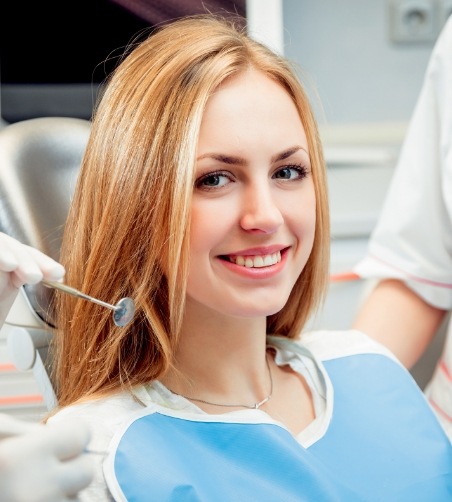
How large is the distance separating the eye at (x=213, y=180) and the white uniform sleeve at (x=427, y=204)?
1.97 ft

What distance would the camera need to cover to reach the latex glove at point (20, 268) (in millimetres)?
792

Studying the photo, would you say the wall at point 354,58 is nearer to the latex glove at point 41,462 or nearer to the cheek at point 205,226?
the cheek at point 205,226

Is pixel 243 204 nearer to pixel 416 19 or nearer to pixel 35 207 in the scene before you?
pixel 35 207

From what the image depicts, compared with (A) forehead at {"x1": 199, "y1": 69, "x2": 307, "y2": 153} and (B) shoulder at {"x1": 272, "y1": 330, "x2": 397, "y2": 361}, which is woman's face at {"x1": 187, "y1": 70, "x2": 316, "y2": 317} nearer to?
(A) forehead at {"x1": 199, "y1": 69, "x2": 307, "y2": 153}

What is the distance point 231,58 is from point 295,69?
0.54ft

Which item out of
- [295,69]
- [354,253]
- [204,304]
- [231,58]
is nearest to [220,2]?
[354,253]

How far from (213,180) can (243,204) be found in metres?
0.04

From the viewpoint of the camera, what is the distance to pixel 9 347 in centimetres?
117

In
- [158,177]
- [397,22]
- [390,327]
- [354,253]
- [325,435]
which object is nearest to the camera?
[158,177]

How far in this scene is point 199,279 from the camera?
0.97m

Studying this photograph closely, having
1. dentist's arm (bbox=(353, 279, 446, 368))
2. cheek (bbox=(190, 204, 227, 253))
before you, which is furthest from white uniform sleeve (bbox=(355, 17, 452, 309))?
cheek (bbox=(190, 204, 227, 253))

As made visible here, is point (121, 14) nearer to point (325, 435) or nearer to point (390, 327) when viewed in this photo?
point (390, 327)

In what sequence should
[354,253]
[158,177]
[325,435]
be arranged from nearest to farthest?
[158,177]
[325,435]
[354,253]

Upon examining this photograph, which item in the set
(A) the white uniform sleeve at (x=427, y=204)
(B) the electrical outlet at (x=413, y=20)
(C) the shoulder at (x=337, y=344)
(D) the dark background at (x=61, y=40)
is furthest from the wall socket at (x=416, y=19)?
(C) the shoulder at (x=337, y=344)
